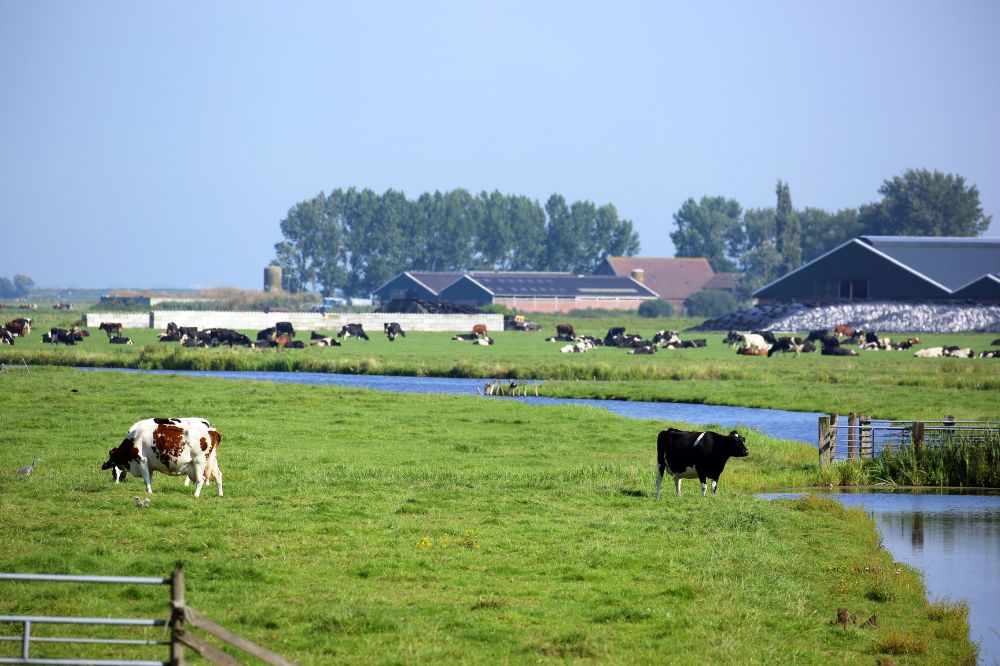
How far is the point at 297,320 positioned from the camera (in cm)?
11444

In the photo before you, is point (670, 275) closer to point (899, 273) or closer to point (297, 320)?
point (899, 273)

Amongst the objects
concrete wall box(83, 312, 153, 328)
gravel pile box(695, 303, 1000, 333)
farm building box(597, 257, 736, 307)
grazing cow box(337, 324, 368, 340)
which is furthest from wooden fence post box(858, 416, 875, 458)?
farm building box(597, 257, 736, 307)

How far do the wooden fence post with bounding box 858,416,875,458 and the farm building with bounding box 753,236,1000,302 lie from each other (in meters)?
92.8

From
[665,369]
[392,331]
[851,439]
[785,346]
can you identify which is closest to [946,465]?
[851,439]

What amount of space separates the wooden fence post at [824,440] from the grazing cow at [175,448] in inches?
568

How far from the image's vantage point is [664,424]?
129 ft

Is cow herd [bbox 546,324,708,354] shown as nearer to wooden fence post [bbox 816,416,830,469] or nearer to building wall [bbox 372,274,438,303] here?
wooden fence post [bbox 816,416,830,469]

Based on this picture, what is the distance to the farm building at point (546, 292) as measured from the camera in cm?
16375

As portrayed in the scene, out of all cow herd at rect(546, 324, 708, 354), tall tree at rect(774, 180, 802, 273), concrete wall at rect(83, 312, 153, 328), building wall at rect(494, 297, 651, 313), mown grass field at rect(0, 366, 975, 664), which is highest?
tall tree at rect(774, 180, 802, 273)

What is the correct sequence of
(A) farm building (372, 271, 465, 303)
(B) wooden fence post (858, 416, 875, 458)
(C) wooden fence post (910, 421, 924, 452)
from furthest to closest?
(A) farm building (372, 271, 465, 303) → (B) wooden fence post (858, 416, 875, 458) → (C) wooden fence post (910, 421, 924, 452)

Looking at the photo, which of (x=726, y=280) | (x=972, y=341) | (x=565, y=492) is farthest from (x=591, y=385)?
(x=726, y=280)

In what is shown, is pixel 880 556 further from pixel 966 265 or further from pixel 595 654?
pixel 966 265

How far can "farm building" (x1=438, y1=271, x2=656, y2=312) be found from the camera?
537 ft

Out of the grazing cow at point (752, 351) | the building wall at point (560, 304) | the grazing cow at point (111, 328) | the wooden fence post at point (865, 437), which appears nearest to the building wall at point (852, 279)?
the building wall at point (560, 304)
